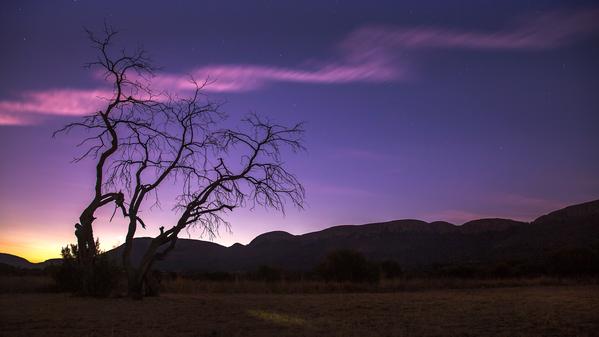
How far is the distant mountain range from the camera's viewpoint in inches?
2985

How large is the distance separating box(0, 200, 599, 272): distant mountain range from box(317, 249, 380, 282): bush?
33.1 metres

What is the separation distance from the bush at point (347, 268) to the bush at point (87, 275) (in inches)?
734

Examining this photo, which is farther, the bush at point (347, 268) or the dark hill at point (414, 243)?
the dark hill at point (414, 243)

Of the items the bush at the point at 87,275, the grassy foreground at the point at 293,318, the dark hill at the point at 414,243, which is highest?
the dark hill at the point at 414,243

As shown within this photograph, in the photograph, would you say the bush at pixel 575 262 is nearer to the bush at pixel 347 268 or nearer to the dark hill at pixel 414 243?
the bush at pixel 347 268

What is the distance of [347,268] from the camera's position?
119 feet

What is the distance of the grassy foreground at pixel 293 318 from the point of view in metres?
10.8

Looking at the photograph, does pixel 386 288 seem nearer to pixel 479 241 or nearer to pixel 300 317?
pixel 300 317

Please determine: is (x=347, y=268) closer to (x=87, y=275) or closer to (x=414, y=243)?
(x=87, y=275)

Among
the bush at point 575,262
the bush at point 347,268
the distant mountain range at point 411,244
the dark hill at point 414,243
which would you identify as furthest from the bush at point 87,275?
the dark hill at point 414,243

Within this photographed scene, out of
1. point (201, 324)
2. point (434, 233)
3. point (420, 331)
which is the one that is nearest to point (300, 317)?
point (201, 324)

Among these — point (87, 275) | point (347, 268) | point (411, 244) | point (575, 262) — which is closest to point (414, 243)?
point (411, 244)

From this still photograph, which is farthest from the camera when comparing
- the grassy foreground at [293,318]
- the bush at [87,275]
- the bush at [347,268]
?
the bush at [347,268]

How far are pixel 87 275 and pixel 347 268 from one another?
2071 cm
